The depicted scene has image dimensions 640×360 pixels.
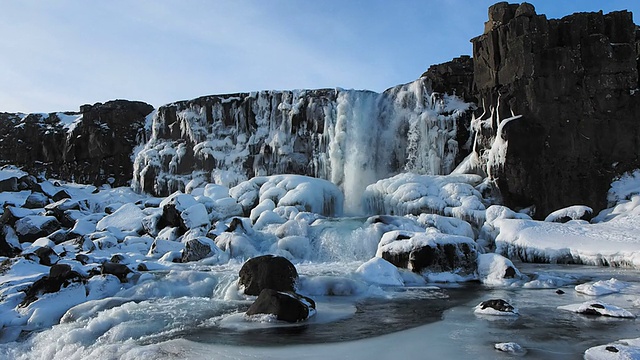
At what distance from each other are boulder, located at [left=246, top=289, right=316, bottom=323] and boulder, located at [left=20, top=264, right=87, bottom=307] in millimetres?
4773

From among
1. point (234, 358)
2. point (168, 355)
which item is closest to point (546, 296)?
point (234, 358)

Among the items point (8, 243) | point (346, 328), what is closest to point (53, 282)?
point (346, 328)

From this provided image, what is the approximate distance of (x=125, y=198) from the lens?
33.9 m

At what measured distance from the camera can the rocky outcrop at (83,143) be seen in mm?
38562

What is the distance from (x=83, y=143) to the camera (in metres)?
39.2

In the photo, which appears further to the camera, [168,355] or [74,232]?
[74,232]

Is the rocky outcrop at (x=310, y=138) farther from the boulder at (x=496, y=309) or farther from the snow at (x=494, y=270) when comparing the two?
the boulder at (x=496, y=309)

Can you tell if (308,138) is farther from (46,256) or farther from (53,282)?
(53,282)

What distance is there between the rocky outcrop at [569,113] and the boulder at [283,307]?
1785 centimetres

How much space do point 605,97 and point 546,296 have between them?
17.7 m

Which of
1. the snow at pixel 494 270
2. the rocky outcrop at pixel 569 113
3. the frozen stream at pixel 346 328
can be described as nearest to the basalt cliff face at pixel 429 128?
the rocky outcrop at pixel 569 113

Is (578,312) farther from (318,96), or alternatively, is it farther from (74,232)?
(318,96)

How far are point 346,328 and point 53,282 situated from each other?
22.8 ft

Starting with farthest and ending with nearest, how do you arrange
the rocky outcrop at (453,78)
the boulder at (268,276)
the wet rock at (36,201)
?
the wet rock at (36,201) → the rocky outcrop at (453,78) → the boulder at (268,276)
